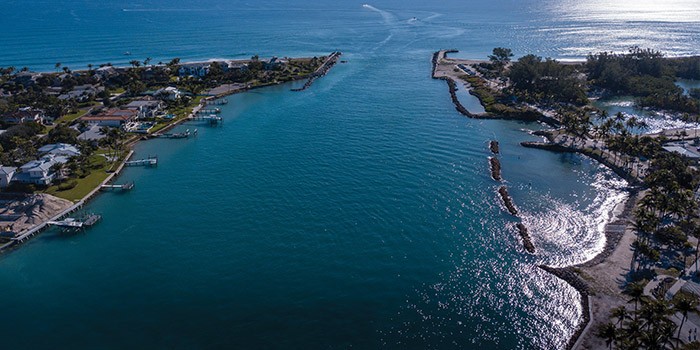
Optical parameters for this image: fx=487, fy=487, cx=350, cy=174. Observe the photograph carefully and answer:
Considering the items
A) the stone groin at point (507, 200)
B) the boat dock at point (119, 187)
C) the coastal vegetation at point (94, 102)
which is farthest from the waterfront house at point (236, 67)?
the stone groin at point (507, 200)

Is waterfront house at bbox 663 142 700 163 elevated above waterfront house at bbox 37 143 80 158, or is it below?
below

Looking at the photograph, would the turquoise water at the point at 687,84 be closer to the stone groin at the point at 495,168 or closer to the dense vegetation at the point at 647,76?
the dense vegetation at the point at 647,76

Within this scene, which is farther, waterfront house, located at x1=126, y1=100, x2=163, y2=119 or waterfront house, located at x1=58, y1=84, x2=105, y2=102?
waterfront house, located at x1=58, y1=84, x2=105, y2=102

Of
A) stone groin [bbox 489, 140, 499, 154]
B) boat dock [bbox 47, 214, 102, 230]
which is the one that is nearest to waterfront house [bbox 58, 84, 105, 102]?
boat dock [bbox 47, 214, 102, 230]

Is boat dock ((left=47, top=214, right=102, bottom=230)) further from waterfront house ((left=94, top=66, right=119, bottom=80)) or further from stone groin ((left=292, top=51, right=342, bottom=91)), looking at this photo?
waterfront house ((left=94, top=66, right=119, bottom=80))

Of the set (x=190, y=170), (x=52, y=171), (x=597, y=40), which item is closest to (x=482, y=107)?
(x=190, y=170)

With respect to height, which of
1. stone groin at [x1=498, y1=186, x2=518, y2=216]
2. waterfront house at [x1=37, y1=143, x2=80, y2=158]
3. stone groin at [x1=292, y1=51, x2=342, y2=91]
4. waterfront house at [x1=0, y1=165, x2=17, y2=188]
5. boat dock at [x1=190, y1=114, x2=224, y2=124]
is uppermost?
stone groin at [x1=292, y1=51, x2=342, y2=91]
